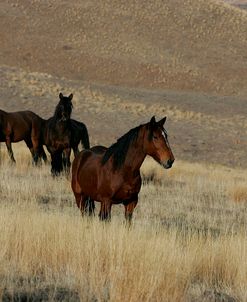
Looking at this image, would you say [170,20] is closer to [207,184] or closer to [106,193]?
[207,184]

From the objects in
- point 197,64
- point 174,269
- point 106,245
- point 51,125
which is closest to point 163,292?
point 174,269

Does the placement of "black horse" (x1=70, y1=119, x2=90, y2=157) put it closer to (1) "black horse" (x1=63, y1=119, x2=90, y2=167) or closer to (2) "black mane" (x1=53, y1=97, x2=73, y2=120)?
(1) "black horse" (x1=63, y1=119, x2=90, y2=167)

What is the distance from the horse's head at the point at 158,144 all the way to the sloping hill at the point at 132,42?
49878 mm

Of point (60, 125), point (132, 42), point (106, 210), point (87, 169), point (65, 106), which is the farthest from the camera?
point (132, 42)

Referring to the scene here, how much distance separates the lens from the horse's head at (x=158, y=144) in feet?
26.6

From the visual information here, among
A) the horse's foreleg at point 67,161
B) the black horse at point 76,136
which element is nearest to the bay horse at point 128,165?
the horse's foreleg at point 67,161

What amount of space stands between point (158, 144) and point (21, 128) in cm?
1119

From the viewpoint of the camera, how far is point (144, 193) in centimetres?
1439

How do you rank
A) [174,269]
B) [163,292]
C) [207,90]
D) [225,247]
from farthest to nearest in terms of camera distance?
[207,90], [225,247], [174,269], [163,292]

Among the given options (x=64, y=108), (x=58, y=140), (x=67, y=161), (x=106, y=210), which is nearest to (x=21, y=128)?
(x=58, y=140)

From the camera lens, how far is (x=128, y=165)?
8.52 metres

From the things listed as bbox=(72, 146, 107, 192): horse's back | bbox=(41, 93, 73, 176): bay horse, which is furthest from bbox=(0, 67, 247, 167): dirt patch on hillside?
bbox=(72, 146, 107, 192): horse's back

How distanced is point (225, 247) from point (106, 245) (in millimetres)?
1414

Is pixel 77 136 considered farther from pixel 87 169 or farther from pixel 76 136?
pixel 87 169
